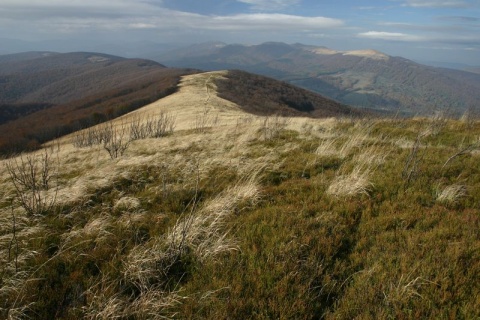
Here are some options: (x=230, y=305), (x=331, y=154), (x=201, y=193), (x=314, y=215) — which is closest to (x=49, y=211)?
(x=201, y=193)

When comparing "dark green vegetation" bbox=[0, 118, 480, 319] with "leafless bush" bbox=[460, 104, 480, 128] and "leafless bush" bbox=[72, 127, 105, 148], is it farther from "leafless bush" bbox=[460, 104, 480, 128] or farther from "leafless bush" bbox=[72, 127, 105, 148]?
"leafless bush" bbox=[72, 127, 105, 148]

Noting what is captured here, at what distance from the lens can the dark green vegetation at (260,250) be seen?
10.8 feet

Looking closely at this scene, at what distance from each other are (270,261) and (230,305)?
86 cm

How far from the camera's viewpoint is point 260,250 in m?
4.20

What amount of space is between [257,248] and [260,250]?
0.18 ft

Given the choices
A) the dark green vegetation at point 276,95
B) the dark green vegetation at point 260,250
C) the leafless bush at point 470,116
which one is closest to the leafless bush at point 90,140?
the dark green vegetation at point 260,250

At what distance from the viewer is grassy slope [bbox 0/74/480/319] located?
10.8ft

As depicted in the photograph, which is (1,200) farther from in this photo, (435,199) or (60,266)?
(435,199)

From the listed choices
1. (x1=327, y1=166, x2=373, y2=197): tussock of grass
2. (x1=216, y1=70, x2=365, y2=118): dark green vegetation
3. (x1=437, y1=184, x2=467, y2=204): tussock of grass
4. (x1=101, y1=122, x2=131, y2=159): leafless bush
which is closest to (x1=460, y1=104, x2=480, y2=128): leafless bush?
(x1=437, y1=184, x2=467, y2=204): tussock of grass

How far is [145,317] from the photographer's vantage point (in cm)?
324

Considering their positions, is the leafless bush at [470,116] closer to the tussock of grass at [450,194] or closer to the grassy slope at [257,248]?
the grassy slope at [257,248]

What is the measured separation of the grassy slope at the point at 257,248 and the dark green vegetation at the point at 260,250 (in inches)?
0.8

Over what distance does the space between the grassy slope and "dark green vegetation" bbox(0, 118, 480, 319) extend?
2cm

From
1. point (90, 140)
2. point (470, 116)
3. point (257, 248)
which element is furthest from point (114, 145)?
point (470, 116)
